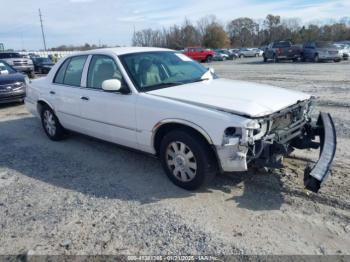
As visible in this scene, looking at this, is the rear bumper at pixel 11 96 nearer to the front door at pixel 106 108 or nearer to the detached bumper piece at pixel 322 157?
the front door at pixel 106 108

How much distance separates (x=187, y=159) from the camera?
12.8ft

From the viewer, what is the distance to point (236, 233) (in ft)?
10.3

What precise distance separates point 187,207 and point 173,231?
470 millimetres

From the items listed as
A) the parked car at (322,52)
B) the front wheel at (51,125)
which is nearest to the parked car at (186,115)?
the front wheel at (51,125)

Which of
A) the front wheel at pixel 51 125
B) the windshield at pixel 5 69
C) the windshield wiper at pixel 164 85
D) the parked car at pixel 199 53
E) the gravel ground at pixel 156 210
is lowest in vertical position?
the parked car at pixel 199 53

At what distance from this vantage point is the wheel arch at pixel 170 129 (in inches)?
142

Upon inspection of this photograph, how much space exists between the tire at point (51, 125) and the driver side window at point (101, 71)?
1.48 m

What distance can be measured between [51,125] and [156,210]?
3.55 metres

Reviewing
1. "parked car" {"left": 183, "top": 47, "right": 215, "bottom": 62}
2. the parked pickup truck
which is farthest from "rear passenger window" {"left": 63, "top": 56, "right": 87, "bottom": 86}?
"parked car" {"left": 183, "top": 47, "right": 215, "bottom": 62}

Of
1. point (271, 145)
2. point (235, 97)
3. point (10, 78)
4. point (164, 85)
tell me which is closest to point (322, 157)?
point (271, 145)

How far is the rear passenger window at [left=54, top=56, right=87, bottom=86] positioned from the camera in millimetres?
5332

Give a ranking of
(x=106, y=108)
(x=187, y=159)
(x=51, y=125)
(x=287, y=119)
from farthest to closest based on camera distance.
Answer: (x=51, y=125)
(x=106, y=108)
(x=287, y=119)
(x=187, y=159)

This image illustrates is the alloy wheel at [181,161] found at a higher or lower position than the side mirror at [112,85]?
lower

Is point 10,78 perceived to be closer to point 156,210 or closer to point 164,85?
point 164,85
